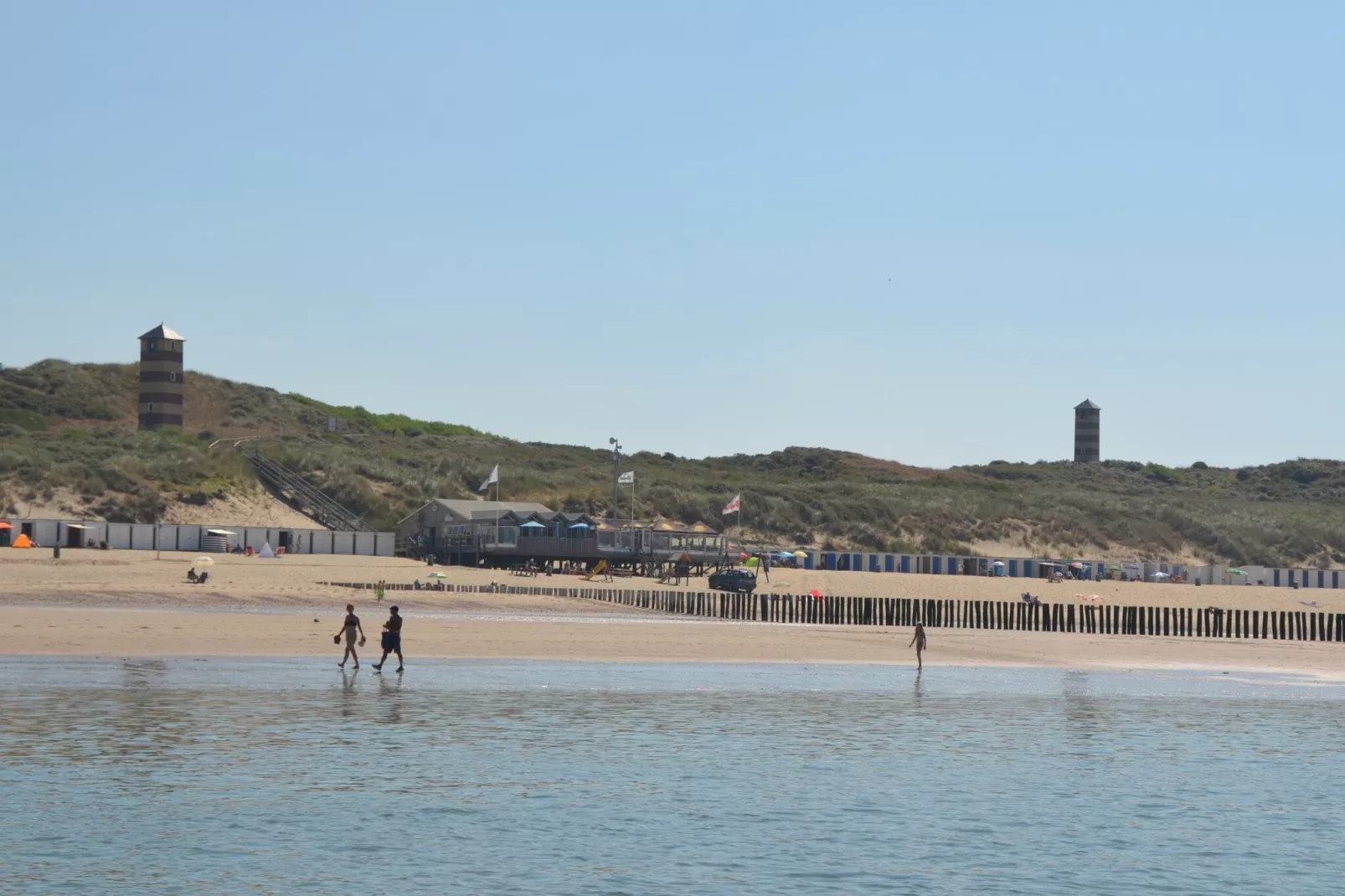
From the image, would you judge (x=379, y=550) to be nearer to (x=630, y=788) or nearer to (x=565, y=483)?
(x=565, y=483)

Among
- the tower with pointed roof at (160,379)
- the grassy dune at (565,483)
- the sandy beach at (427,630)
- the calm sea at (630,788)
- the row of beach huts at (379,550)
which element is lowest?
the calm sea at (630,788)

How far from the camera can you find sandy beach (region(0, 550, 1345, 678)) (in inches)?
1631

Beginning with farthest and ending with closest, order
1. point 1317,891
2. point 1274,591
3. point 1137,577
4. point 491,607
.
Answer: point 1137,577 → point 1274,591 → point 491,607 → point 1317,891

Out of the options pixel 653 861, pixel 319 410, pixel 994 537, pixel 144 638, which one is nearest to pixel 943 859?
pixel 653 861

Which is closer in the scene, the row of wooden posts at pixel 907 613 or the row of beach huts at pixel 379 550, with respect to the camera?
the row of wooden posts at pixel 907 613

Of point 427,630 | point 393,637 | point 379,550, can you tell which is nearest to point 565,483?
point 379,550

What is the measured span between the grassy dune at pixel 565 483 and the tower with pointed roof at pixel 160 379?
3289 mm

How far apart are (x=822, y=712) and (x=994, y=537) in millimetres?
94673

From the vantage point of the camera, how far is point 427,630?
4641 centimetres

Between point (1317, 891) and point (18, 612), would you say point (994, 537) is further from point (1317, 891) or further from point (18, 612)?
point (1317, 891)

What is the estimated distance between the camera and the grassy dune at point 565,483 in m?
98.9

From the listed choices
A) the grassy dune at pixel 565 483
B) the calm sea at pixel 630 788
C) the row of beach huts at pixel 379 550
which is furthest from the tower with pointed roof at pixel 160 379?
the calm sea at pixel 630 788

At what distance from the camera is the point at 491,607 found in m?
57.5

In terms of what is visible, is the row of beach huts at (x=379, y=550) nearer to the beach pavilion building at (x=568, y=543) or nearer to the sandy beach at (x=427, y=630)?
the sandy beach at (x=427, y=630)
